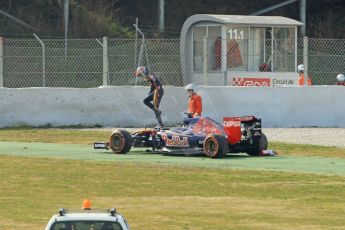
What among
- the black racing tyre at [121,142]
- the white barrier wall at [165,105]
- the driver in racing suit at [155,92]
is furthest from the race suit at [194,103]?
the white barrier wall at [165,105]

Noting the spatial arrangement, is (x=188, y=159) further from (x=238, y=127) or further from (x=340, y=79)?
(x=340, y=79)

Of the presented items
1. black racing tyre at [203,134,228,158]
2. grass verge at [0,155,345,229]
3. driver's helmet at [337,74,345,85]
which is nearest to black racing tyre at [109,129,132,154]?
black racing tyre at [203,134,228,158]

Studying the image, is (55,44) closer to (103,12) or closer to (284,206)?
(103,12)

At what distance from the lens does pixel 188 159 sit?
27.0 metres

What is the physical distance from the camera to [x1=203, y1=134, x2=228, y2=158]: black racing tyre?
26.5 metres

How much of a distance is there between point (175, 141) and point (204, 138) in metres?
0.71

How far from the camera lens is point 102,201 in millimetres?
19578

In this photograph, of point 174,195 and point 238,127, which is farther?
point 238,127

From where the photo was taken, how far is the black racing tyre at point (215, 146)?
26.5 m

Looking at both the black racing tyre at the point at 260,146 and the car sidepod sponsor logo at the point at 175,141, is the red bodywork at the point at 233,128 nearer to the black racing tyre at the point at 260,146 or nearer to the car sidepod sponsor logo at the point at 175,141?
the black racing tyre at the point at 260,146

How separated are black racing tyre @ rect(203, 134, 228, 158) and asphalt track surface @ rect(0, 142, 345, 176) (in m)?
0.16

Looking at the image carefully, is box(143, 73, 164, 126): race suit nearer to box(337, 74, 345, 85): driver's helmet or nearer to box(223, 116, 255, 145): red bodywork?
box(223, 116, 255, 145): red bodywork

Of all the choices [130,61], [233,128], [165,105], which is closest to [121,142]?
[233,128]

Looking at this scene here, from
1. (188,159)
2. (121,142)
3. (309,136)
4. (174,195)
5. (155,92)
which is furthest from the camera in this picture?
(309,136)
